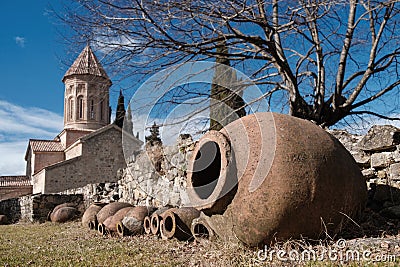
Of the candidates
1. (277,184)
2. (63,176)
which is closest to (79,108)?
(63,176)

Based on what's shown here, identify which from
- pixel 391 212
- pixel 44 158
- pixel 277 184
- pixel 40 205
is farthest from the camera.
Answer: pixel 44 158

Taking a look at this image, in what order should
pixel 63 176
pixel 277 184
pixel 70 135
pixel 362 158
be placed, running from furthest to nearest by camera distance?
pixel 70 135, pixel 63 176, pixel 362 158, pixel 277 184

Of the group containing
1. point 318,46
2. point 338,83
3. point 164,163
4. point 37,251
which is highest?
point 318,46

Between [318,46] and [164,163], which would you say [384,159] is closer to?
[318,46]

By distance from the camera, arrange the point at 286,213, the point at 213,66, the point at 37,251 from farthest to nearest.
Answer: the point at 213,66 → the point at 37,251 → the point at 286,213

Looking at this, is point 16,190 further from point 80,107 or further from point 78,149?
point 80,107

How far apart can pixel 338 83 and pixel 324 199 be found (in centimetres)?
514

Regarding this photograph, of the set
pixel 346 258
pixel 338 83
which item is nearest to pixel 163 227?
pixel 346 258

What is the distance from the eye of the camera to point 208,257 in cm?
414

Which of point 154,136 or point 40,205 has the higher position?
point 154,136

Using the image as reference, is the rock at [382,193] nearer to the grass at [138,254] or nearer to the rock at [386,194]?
the rock at [386,194]
